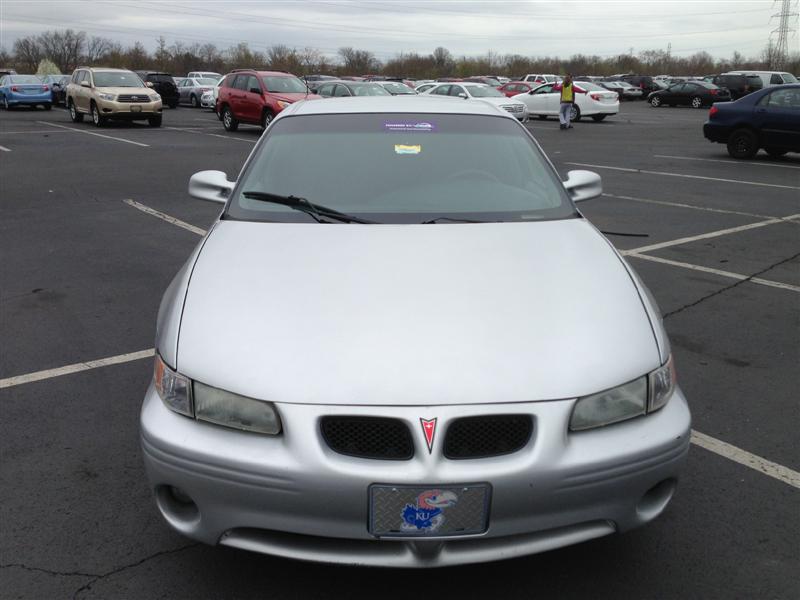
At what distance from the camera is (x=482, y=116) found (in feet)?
13.8

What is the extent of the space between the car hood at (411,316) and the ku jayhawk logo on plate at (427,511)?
0.27 m

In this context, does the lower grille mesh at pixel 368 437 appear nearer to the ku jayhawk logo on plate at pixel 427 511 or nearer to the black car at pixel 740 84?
the ku jayhawk logo on plate at pixel 427 511

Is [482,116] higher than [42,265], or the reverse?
[482,116]

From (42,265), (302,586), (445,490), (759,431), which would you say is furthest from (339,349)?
(42,265)

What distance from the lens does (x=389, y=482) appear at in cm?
220

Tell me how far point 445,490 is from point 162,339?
3.89 ft

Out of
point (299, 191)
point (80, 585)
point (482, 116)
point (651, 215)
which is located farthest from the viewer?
point (651, 215)

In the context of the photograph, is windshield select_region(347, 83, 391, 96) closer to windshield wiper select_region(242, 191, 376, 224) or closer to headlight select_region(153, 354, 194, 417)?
windshield wiper select_region(242, 191, 376, 224)

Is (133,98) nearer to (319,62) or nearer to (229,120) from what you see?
(229,120)

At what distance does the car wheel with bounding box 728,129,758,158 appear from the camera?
51.1ft

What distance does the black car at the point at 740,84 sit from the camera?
39.5m

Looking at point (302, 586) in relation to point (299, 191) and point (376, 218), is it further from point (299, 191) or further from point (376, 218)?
point (299, 191)

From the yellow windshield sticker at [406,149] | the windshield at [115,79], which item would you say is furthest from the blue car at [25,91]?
the yellow windshield sticker at [406,149]

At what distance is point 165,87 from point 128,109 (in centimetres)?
1431
